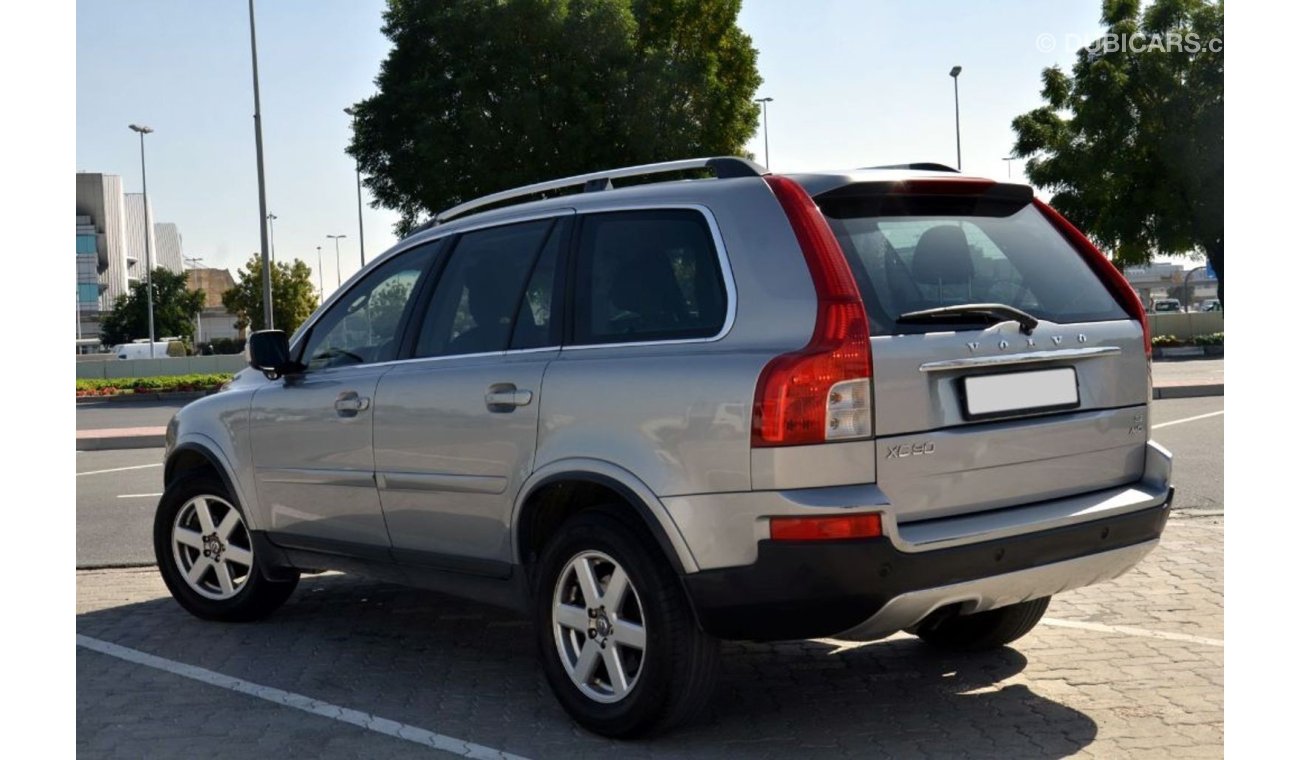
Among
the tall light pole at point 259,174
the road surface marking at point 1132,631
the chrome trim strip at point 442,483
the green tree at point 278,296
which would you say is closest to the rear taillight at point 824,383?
the chrome trim strip at point 442,483

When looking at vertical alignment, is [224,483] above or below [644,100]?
below

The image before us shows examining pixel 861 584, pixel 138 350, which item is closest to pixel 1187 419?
pixel 861 584

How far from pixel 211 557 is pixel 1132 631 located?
416 cm

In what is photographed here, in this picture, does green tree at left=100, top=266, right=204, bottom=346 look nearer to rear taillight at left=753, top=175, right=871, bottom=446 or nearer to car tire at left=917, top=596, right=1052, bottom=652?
car tire at left=917, top=596, right=1052, bottom=652

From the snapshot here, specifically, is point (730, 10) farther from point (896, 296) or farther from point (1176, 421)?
point (896, 296)

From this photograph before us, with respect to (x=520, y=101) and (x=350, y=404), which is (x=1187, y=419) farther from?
(x=520, y=101)

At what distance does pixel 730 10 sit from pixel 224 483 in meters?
37.2

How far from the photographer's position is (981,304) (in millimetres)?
4457

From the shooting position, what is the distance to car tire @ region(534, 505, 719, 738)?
435 centimetres

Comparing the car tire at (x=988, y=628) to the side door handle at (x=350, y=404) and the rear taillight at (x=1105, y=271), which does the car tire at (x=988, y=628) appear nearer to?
the rear taillight at (x=1105, y=271)

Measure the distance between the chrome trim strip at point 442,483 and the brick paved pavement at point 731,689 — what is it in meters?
0.77

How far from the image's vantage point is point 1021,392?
4.45 m

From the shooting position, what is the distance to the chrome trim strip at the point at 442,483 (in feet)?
16.2

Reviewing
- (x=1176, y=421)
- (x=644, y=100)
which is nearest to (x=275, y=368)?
(x=1176, y=421)
